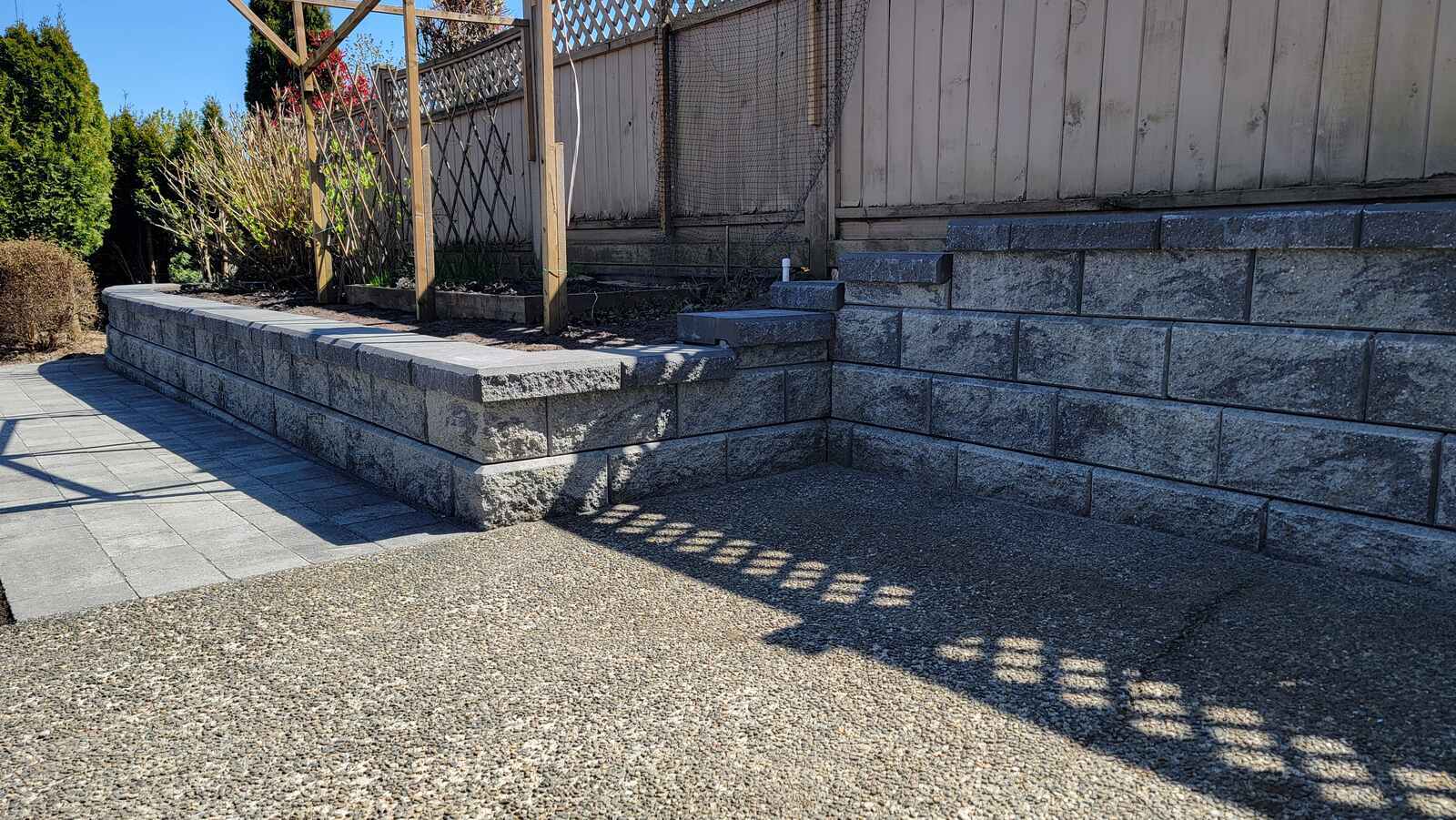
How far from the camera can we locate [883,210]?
484 cm

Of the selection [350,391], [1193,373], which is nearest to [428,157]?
[350,391]

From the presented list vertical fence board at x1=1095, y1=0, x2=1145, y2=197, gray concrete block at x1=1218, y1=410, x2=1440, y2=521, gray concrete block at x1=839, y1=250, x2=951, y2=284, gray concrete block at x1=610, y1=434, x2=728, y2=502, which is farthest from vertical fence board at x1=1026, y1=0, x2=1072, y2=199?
gray concrete block at x1=610, y1=434, x2=728, y2=502

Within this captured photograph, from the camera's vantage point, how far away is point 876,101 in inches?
190

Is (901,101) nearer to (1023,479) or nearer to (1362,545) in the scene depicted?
(1023,479)

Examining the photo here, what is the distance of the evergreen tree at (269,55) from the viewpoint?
15.0 meters

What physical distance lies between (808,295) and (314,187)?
438cm

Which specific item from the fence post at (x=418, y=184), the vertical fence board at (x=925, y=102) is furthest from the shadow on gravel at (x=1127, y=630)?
the fence post at (x=418, y=184)

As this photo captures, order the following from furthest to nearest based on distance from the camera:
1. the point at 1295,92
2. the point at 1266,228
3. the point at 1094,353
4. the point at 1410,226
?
1. the point at 1094,353
2. the point at 1295,92
3. the point at 1266,228
4. the point at 1410,226

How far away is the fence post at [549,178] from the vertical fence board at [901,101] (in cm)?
161

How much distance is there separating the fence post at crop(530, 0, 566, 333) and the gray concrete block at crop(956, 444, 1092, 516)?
85.0 inches

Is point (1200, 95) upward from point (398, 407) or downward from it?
upward

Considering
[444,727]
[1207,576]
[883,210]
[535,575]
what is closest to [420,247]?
[883,210]

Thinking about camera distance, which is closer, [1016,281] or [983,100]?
[1016,281]

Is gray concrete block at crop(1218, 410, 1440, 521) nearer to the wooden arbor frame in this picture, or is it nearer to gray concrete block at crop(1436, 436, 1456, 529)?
gray concrete block at crop(1436, 436, 1456, 529)
